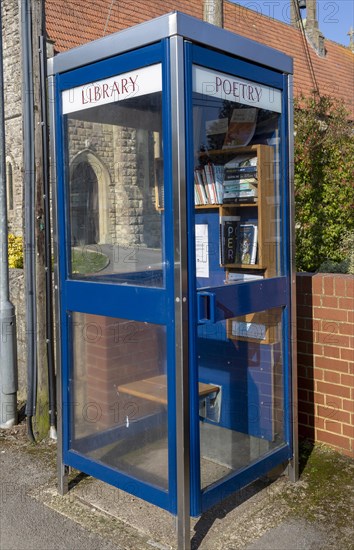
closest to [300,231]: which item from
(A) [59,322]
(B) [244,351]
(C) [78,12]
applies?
(B) [244,351]

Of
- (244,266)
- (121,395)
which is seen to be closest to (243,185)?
(244,266)

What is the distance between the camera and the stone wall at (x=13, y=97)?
1522cm

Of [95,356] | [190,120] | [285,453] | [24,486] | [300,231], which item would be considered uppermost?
[190,120]

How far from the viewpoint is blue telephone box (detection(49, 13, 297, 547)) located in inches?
127

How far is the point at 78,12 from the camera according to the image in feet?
48.6

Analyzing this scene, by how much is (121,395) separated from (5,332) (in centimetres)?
188

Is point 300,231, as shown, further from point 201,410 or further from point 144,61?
point 144,61

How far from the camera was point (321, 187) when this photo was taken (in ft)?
25.1

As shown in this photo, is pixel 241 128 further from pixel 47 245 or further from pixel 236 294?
pixel 47 245

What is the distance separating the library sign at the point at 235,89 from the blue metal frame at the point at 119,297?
0.24 meters

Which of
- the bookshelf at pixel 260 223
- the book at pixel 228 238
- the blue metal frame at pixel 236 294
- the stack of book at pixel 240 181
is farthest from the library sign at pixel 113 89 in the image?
the book at pixel 228 238

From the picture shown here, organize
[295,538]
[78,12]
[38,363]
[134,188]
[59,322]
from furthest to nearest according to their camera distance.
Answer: [78,12], [38,363], [59,322], [134,188], [295,538]

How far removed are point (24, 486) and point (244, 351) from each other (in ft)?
6.02

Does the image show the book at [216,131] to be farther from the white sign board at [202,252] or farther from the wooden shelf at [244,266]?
the wooden shelf at [244,266]
